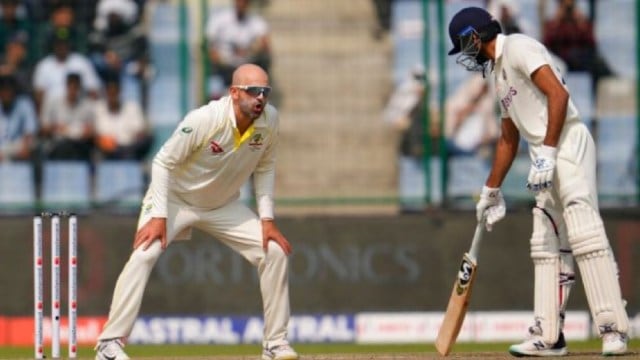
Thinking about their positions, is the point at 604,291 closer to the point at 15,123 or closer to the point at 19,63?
the point at 15,123

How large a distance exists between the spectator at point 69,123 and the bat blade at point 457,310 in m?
5.60

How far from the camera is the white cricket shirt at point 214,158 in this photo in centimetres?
786

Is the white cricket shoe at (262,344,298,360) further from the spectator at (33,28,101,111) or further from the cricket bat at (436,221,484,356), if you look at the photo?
the spectator at (33,28,101,111)

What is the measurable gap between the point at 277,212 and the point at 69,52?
230 cm

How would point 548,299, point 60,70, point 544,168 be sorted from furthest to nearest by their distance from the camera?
point 60,70
point 548,299
point 544,168

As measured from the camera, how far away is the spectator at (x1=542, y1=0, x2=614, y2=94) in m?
13.5

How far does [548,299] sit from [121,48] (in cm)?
626

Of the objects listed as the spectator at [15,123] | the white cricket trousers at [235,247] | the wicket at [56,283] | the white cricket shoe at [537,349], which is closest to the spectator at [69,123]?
the spectator at [15,123]

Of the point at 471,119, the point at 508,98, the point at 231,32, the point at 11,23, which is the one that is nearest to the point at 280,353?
the point at 508,98

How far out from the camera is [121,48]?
43.7ft

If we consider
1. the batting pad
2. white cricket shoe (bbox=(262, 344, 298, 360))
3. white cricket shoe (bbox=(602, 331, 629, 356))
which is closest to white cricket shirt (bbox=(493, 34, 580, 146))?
the batting pad

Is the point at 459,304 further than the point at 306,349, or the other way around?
the point at 306,349

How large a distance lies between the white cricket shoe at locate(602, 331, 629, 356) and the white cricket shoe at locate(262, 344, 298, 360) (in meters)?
1.61

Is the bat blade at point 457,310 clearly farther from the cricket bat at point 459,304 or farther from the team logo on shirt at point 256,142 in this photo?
the team logo on shirt at point 256,142
